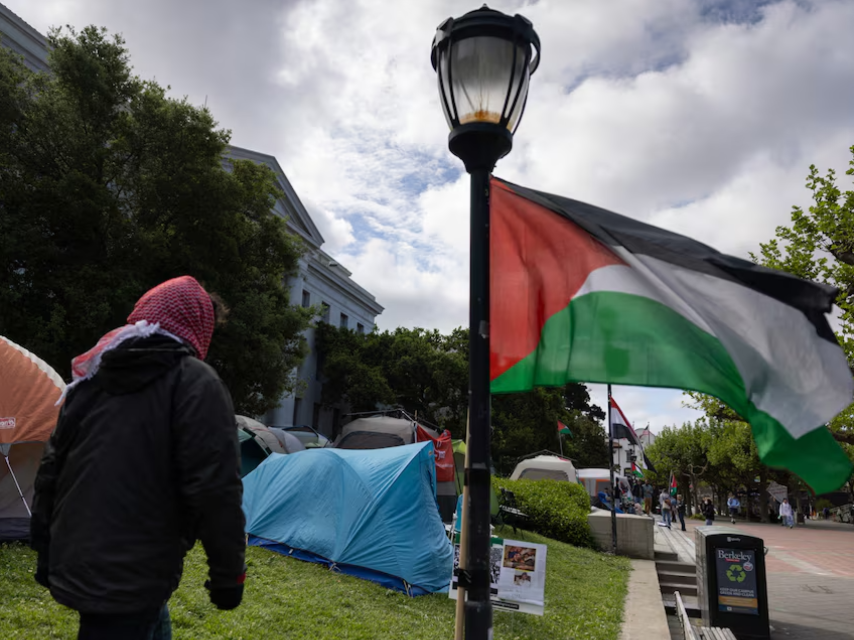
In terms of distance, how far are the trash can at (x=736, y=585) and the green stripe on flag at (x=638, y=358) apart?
6.63m

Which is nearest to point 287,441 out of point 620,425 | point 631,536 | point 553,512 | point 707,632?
point 553,512

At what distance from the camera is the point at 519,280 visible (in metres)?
4.05

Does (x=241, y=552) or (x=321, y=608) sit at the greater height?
(x=241, y=552)

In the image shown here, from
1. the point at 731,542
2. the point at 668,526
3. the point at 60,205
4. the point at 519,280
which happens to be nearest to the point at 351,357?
the point at 668,526

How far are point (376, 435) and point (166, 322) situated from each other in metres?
16.9

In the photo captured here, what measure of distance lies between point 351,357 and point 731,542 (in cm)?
2919

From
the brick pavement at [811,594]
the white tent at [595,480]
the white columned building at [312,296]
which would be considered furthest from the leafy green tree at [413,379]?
the brick pavement at [811,594]

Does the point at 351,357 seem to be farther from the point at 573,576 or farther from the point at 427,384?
the point at 573,576

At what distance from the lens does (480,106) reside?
11.6ft

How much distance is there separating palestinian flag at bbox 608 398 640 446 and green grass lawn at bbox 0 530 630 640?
910cm

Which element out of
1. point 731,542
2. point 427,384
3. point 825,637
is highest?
point 427,384

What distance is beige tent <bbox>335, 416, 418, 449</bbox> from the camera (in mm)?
18953

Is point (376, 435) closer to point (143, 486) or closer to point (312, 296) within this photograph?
point (143, 486)

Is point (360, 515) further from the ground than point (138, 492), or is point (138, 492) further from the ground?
point (138, 492)
